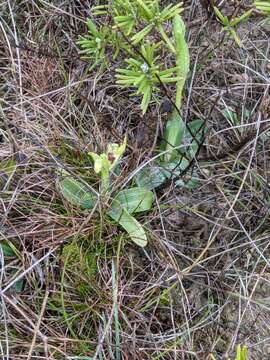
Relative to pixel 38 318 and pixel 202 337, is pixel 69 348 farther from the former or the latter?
pixel 202 337

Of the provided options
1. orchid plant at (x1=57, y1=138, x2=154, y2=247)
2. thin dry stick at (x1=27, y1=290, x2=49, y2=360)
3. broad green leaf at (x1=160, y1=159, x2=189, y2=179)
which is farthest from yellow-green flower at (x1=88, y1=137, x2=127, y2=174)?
thin dry stick at (x1=27, y1=290, x2=49, y2=360)

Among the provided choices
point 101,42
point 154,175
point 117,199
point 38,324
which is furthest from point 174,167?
→ point 38,324

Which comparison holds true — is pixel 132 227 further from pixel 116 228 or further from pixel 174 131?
pixel 174 131

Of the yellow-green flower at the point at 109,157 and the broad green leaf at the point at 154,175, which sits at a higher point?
the yellow-green flower at the point at 109,157

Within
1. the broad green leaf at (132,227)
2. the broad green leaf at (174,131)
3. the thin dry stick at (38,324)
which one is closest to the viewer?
the thin dry stick at (38,324)

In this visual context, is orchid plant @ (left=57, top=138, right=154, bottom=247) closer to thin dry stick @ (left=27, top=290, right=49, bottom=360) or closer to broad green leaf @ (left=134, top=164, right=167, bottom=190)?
broad green leaf @ (left=134, top=164, right=167, bottom=190)

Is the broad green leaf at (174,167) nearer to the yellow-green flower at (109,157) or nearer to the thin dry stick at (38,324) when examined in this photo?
the yellow-green flower at (109,157)

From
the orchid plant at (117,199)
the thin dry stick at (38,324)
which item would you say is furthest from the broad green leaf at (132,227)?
the thin dry stick at (38,324)
